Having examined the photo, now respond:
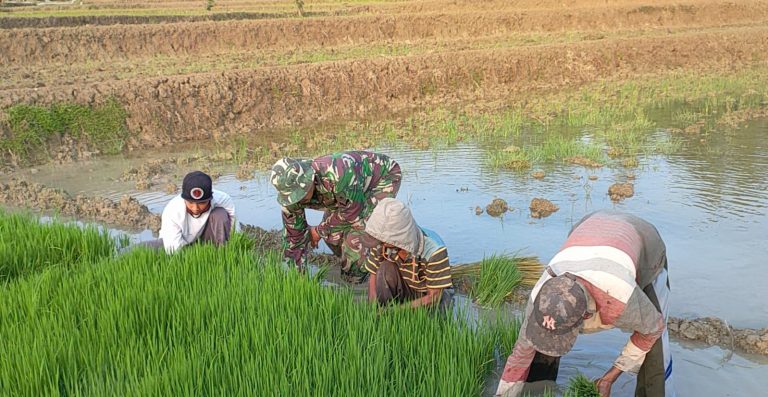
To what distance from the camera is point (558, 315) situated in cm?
212

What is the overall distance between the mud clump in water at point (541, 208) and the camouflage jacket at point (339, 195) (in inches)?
Answer: 70.7

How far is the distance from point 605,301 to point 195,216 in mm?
2563

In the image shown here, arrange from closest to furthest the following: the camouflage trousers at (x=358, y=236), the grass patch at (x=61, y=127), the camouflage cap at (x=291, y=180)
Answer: the camouflage cap at (x=291, y=180) → the camouflage trousers at (x=358, y=236) → the grass patch at (x=61, y=127)

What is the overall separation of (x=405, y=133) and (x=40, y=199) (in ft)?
13.8

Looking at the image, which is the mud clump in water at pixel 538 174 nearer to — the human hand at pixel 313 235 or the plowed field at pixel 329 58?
the human hand at pixel 313 235

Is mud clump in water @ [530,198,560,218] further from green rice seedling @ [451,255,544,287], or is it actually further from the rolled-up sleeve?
the rolled-up sleeve

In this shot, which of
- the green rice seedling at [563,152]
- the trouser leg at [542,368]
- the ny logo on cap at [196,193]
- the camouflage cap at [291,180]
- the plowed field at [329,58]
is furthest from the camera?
the plowed field at [329,58]

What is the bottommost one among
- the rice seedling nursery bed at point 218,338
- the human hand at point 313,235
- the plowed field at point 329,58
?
the rice seedling nursery bed at point 218,338

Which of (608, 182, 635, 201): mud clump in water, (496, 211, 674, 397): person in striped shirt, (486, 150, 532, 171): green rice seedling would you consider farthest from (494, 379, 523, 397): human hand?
(486, 150, 532, 171): green rice seedling

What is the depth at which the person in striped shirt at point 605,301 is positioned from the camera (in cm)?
216

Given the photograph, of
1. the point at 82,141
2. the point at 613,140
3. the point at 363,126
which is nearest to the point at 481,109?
the point at 363,126

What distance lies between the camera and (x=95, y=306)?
10.1 ft

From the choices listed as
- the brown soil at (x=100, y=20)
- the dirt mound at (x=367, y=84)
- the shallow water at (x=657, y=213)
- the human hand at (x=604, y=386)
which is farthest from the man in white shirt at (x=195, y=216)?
the brown soil at (x=100, y=20)

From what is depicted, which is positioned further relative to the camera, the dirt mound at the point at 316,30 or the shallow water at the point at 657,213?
the dirt mound at the point at 316,30
